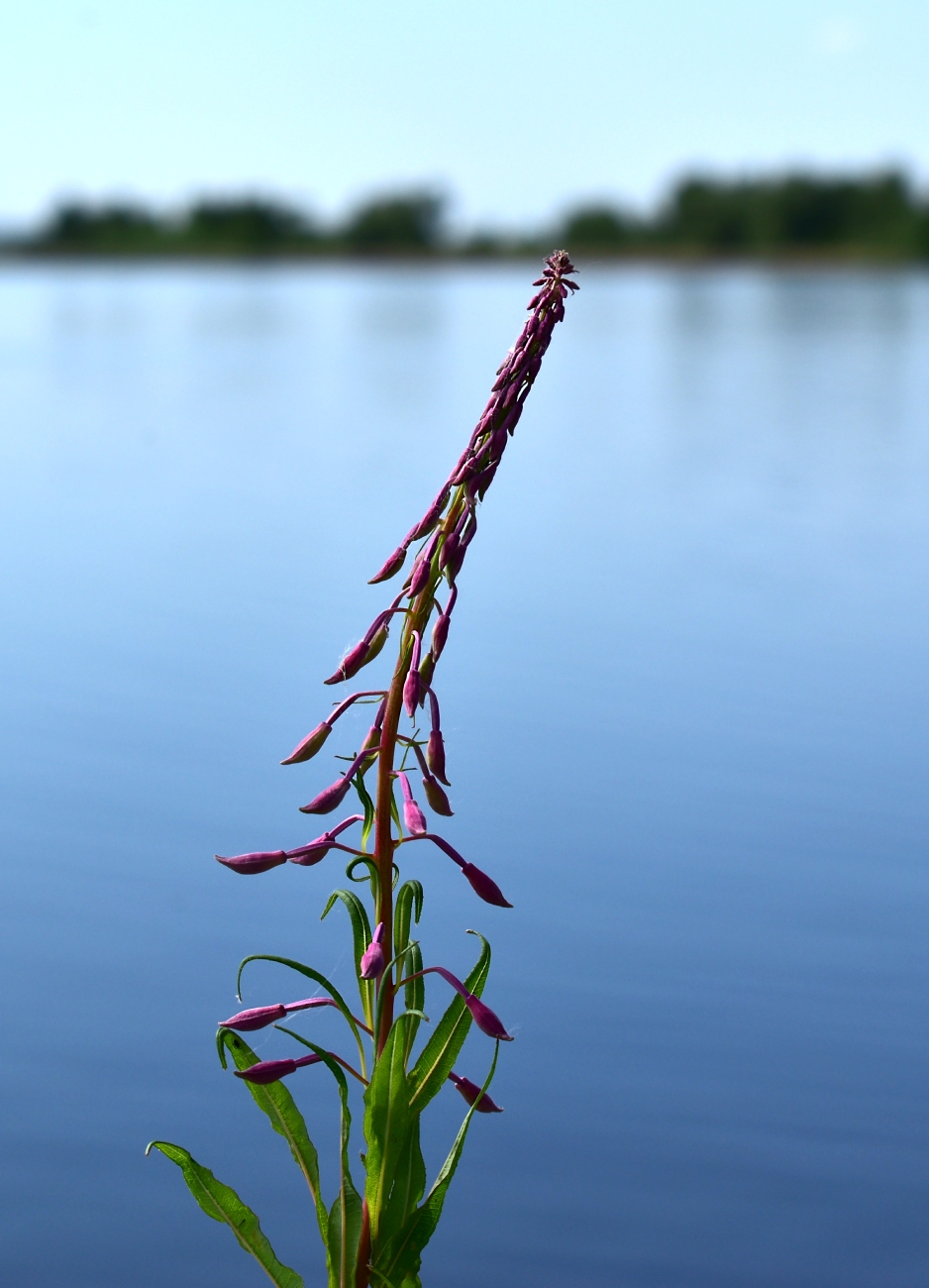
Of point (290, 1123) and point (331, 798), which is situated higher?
point (331, 798)

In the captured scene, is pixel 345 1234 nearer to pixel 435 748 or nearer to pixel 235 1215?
pixel 235 1215

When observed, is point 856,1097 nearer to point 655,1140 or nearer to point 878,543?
point 655,1140

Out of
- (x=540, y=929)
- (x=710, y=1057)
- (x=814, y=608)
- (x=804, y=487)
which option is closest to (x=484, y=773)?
(x=540, y=929)

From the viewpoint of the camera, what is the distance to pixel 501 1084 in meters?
3.84

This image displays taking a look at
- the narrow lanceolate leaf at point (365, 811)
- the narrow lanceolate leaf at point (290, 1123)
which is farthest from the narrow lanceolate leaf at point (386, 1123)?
the narrow lanceolate leaf at point (365, 811)

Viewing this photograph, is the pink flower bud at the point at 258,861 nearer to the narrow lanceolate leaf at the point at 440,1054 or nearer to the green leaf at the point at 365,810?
the green leaf at the point at 365,810

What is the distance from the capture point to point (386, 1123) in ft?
6.64

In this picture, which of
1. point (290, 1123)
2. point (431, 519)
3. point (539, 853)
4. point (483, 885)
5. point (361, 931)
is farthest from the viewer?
point (539, 853)

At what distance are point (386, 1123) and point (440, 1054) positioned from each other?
116 millimetres

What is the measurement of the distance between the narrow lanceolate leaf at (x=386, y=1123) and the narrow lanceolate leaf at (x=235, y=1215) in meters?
0.25

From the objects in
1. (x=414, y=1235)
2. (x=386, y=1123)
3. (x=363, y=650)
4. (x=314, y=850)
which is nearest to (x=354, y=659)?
(x=363, y=650)

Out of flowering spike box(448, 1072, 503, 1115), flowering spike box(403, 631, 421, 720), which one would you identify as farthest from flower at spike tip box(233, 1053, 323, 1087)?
flowering spike box(403, 631, 421, 720)

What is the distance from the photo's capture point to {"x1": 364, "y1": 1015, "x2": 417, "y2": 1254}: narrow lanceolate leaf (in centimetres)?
200

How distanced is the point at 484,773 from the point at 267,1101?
3853mm
